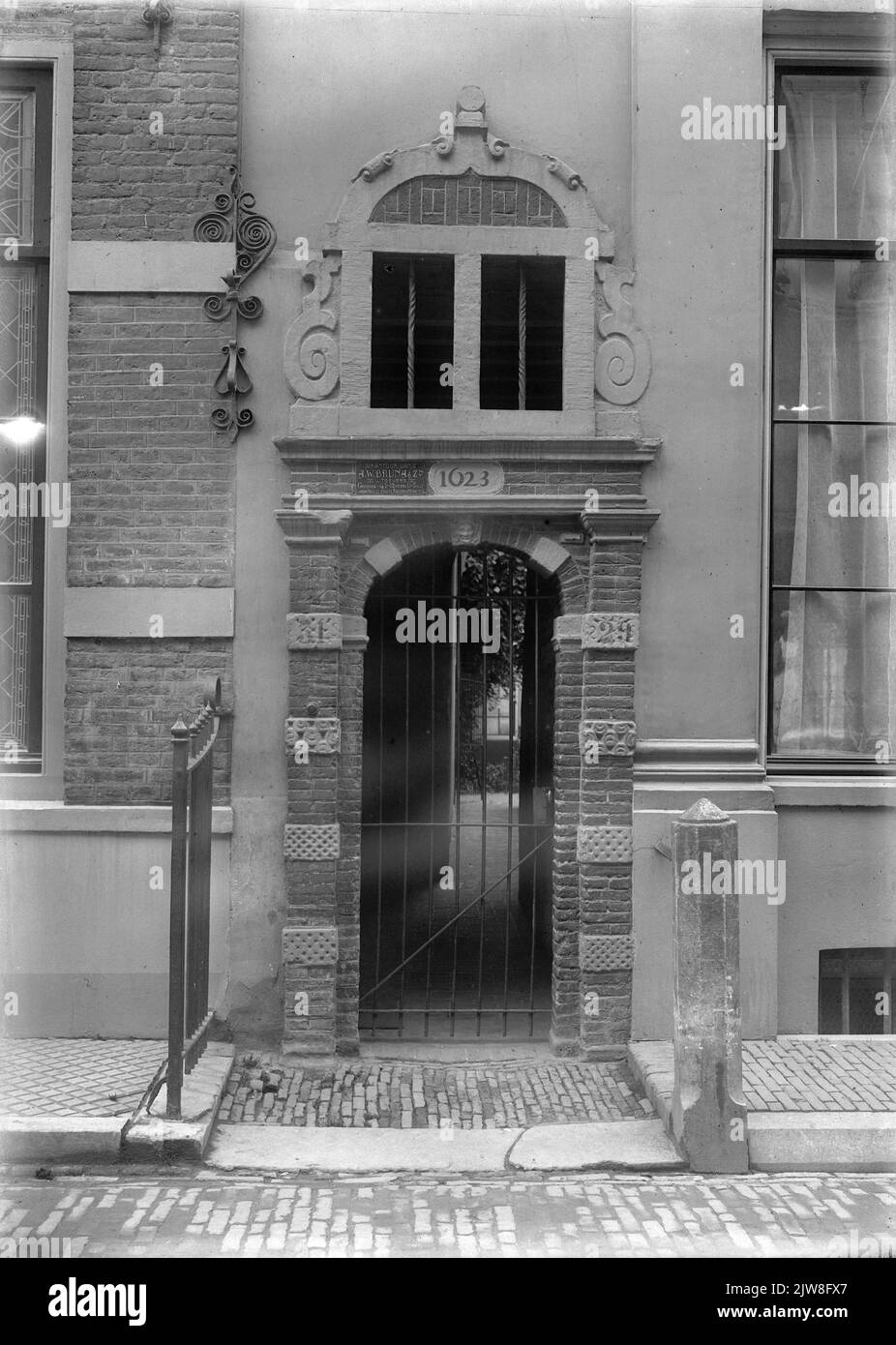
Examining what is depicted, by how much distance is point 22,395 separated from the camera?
739 centimetres

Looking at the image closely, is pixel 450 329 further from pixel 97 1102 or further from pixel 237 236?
pixel 97 1102

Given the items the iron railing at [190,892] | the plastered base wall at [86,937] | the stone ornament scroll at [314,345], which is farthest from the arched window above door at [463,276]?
the plastered base wall at [86,937]

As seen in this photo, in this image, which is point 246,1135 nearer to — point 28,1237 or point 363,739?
point 28,1237

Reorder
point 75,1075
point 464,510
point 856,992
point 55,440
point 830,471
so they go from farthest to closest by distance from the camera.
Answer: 1. point 830,471
2. point 856,992
3. point 55,440
4. point 464,510
5. point 75,1075

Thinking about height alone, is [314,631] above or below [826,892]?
above

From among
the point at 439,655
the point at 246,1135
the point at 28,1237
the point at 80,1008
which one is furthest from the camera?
the point at 439,655

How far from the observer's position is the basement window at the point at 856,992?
7496mm

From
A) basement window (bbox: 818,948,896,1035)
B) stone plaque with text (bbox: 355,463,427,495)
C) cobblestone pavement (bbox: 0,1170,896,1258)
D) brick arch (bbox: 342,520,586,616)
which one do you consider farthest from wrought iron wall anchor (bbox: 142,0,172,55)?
basement window (bbox: 818,948,896,1035)

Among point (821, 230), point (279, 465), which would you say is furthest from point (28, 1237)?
point (821, 230)

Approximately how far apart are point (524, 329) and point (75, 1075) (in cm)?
506

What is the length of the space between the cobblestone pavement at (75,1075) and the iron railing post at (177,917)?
31 cm

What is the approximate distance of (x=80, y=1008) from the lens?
7.14 meters

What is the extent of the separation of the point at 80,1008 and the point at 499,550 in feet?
12.7

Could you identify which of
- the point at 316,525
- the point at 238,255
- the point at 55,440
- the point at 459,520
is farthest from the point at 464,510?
the point at 55,440
